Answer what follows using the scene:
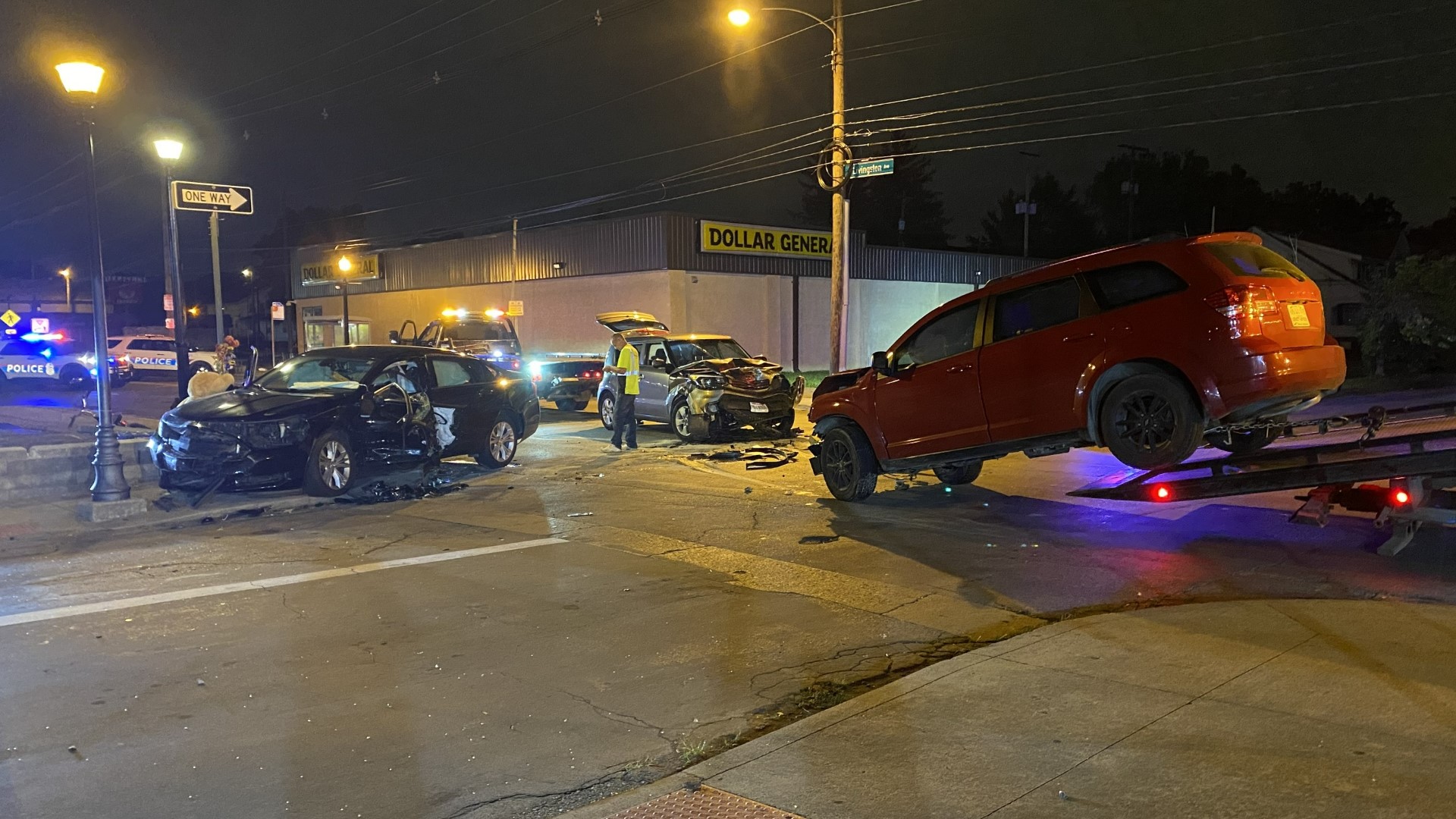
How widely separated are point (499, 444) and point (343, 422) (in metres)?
2.82

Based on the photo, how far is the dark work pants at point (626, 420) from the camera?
52.3 ft

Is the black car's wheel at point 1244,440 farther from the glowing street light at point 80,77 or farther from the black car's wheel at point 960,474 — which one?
the glowing street light at point 80,77

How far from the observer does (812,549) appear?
8.78m

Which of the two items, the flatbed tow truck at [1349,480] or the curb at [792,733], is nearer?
the curb at [792,733]

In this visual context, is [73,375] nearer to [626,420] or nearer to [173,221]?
[173,221]

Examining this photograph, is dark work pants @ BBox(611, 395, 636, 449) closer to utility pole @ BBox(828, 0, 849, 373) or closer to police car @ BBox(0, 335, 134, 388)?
utility pole @ BBox(828, 0, 849, 373)

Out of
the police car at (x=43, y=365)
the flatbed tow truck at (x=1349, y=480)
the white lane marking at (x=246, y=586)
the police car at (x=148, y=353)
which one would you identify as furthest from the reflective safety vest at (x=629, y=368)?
the police car at (x=148, y=353)

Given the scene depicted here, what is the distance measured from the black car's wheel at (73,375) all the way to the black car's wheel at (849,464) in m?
27.8

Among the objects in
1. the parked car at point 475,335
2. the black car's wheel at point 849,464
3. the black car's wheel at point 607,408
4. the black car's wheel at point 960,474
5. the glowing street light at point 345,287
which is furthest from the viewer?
the glowing street light at point 345,287

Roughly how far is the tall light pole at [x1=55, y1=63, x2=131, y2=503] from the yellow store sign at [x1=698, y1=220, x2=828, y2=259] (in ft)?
72.8

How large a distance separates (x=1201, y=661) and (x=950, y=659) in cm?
134

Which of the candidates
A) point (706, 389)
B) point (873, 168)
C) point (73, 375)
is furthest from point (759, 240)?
point (73, 375)

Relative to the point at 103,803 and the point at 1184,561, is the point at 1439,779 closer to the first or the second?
the point at 1184,561

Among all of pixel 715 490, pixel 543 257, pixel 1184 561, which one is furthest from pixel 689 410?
pixel 543 257
